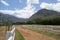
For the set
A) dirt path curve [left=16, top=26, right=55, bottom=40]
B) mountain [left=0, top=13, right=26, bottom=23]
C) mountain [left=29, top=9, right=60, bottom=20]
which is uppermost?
mountain [left=29, top=9, right=60, bottom=20]

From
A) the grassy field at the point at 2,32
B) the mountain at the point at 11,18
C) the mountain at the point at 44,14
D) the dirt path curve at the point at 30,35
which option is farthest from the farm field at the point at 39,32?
the grassy field at the point at 2,32

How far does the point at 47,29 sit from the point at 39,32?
255mm

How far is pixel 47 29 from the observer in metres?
4.57

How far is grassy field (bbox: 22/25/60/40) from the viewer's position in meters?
4.52

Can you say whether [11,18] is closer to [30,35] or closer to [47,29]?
[30,35]

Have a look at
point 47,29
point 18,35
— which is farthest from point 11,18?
point 47,29

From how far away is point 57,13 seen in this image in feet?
15.0

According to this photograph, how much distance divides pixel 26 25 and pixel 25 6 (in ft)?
1.88

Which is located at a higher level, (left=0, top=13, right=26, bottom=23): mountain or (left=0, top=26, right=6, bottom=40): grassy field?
(left=0, top=13, right=26, bottom=23): mountain

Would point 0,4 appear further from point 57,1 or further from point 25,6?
point 57,1

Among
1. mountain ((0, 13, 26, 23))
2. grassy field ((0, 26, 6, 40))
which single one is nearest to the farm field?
mountain ((0, 13, 26, 23))

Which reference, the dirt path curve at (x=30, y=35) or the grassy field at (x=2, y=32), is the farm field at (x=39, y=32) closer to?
the dirt path curve at (x=30, y=35)

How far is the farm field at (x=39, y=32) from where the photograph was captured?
4535 millimetres

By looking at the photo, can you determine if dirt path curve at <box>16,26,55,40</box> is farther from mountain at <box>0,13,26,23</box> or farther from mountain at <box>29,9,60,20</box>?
mountain at <box>29,9,60,20</box>
